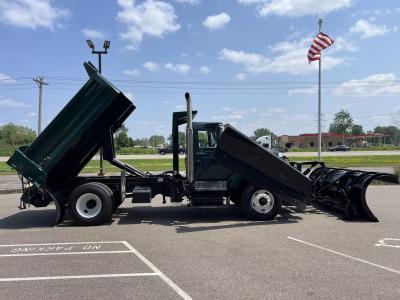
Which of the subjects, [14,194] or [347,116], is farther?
[347,116]

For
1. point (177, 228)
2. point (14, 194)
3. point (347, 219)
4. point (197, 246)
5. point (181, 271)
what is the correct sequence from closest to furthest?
point (181, 271)
point (197, 246)
point (177, 228)
point (347, 219)
point (14, 194)

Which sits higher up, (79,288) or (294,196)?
(294,196)

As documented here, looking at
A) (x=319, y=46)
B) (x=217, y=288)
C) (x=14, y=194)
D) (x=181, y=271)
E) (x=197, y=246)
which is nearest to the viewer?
(x=217, y=288)

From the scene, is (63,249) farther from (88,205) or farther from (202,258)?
(202,258)

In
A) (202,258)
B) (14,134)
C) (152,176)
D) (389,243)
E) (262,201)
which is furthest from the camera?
(14,134)

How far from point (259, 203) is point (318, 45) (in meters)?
18.4

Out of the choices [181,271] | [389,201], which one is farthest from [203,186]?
[389,201]

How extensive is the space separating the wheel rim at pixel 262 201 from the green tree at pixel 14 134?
108385 mm

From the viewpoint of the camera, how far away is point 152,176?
10742 mm

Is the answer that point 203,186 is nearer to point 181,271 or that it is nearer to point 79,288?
point 181,271

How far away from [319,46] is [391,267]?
856 inches

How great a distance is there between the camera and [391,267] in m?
6.13

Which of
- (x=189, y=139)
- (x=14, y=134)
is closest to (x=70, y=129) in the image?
(x=189, y=139)

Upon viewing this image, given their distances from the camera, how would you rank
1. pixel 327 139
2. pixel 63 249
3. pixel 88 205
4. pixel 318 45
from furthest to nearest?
1. pixel 327 139
2. pixel 318 45
3. pixel 88 205
4. pixel 63 249
